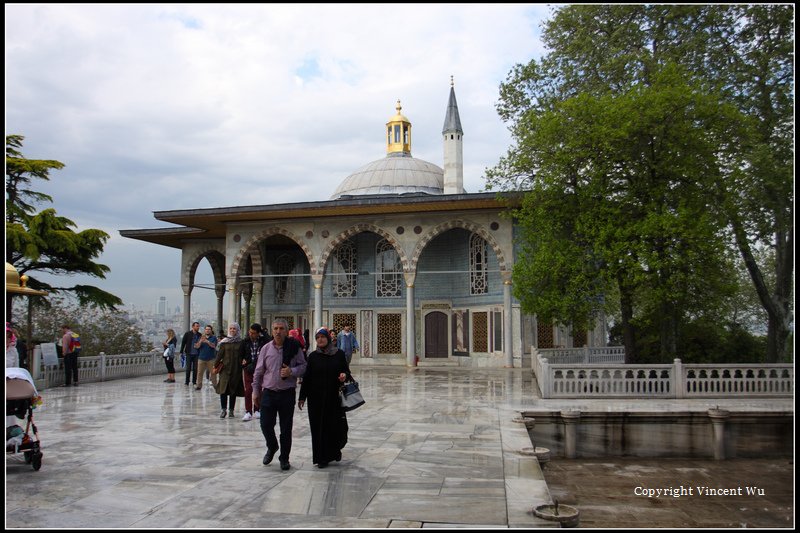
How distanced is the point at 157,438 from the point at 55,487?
232 cm

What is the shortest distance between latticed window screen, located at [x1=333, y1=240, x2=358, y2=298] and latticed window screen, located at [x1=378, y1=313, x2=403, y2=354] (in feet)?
4.81

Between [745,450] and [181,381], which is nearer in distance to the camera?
[745,450]

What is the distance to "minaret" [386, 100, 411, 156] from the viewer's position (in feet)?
95.2

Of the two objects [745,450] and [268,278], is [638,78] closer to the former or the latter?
[745,450]

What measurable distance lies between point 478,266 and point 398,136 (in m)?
10.8

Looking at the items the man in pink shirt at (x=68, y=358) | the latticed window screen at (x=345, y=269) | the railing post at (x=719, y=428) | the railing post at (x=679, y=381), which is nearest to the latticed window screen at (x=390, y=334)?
the latticed window screen at (x=345, y=269)

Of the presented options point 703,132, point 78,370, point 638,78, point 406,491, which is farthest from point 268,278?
point 406,491

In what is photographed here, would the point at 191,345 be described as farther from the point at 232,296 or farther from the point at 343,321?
the point at 343,321

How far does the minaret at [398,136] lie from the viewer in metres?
29.0

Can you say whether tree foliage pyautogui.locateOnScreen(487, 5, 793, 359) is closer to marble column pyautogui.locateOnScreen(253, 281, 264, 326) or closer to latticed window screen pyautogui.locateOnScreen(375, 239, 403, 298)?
latticed window screen pyautogui.locateOnScreen(375, 239, 403, 298)

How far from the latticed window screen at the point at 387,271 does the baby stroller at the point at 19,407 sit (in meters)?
16.0

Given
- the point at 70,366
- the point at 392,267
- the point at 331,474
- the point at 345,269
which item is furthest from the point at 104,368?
the point at 331,474

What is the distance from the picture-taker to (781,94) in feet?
44.2

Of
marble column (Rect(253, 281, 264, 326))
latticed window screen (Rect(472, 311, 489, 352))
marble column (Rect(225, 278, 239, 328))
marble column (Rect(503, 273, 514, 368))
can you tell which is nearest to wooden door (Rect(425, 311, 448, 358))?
latticed window screen (Rect(472, 311, 489, 352))
